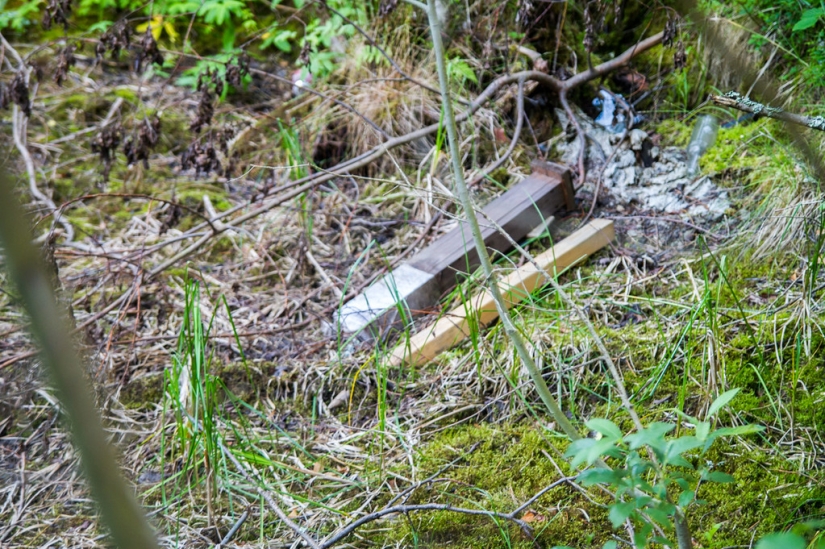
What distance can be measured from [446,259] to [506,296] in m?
0.36

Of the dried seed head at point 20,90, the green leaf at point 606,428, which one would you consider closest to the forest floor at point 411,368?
the green leaf at point 606,428

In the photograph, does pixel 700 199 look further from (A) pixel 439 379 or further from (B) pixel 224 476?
(B) pixel 224 476

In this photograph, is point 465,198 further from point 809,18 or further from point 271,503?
point 809,18

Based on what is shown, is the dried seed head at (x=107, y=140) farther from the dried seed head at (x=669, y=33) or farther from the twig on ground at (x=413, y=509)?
the dried seed head at (x=669, y=33)

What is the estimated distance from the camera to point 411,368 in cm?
238

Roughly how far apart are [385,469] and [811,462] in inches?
48.1

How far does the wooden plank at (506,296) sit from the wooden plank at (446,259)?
14 cm

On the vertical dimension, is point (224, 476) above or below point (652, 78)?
below

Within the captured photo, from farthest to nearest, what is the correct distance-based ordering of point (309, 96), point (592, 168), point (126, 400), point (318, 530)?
1. point (309, 96)
2. point (592, 168)
3. point (126, 400)
4. point (318, 530)

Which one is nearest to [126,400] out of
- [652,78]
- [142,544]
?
[142,544]

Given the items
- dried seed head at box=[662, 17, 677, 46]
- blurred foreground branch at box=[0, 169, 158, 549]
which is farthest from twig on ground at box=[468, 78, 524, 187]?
blurred foreground branch at box=[0, 169, 158, 549]

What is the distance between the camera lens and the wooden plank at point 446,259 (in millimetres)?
2713

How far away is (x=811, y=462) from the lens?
178 cm

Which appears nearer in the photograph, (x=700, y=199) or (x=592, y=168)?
(x=700, y=199)
